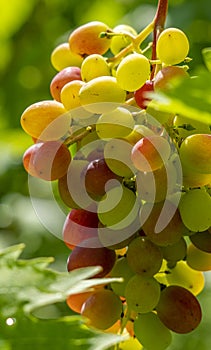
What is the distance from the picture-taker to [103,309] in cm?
90

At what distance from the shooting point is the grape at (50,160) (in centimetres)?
88

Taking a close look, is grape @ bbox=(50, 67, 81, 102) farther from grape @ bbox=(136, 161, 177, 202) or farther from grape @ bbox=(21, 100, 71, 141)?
grape @ bbox=(136, 161, 177, 202)

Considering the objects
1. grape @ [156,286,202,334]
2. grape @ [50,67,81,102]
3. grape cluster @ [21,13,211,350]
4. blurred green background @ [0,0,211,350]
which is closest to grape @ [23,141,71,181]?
grape cluster @ [21,13,211,350]

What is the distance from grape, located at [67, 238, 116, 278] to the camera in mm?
882

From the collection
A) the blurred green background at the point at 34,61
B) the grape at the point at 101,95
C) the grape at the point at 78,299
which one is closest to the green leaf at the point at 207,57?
the grape at the point at 101,95

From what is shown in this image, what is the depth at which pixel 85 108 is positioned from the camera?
0.88 metres

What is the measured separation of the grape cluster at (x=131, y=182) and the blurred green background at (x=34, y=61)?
773mm

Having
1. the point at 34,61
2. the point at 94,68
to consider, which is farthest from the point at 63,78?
the point at 34,61

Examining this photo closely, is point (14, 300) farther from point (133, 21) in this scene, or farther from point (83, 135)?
point (133, 21)

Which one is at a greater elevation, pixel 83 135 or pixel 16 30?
pixel 83 135

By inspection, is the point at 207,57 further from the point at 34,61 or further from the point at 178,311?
the point at 34,61

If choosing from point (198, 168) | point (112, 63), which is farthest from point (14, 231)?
point (198, 168)

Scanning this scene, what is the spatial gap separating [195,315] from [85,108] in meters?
0.29

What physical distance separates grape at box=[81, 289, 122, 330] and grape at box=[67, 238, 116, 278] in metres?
0.04
